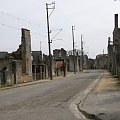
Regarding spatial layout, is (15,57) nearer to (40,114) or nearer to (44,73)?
(44,73)

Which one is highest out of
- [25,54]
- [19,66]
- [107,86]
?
[25,54]

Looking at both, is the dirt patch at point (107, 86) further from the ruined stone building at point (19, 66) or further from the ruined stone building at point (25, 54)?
the ruined stone building at point (25, 54)

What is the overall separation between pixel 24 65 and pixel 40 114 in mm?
45753

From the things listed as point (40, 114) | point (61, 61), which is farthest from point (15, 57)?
point (40, 114)

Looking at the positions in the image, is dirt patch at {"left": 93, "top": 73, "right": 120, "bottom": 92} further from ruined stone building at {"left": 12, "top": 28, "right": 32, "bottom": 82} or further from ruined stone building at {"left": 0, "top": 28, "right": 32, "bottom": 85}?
ruined stone building at {"left": 12, "top": 28, "right": 32, "bottom": 82}

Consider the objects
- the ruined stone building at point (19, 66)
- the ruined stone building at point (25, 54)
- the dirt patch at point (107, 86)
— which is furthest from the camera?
the ruined stone building at point (25, 54)

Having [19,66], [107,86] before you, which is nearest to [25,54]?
[19,66]

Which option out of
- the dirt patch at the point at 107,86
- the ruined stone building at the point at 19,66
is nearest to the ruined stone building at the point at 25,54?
the ruined stone building at the point at 19,66

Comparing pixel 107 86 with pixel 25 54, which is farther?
pixel 25 54

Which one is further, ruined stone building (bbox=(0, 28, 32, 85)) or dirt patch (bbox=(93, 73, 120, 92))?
ruined stone building (bbox=(0, 28, 32, 85))

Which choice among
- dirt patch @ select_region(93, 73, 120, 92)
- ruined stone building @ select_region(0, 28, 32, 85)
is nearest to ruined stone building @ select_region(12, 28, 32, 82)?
ruined stone building @ select_region(0, 28, 32, 85)

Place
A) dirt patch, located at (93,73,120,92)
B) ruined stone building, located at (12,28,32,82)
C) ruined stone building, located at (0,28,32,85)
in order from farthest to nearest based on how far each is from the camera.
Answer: ruined stone building, located at (12,28,32,82)
ruined stone building, located at (0,28,32,85)
dirt patch, located at (93,73,120,92)

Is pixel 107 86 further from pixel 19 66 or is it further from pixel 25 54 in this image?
pixel 25 54

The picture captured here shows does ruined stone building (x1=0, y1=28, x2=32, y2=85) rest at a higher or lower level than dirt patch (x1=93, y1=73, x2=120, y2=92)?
higher
